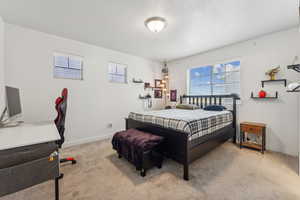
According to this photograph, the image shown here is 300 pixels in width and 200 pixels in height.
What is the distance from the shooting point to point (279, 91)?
2789 mm

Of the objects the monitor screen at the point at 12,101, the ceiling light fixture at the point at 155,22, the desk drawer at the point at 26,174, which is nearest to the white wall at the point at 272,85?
the ceiling light fixture at the point at 155,22

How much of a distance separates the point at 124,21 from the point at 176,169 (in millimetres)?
2911

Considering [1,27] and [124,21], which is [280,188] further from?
[1,27]

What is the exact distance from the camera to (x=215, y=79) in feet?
13.0

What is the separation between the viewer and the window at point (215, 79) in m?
3.54

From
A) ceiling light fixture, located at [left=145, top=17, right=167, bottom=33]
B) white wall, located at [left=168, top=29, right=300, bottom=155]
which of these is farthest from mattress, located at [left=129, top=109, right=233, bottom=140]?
ceiling light fixture, located at [left=145, top=17, right=167, bottom=33]

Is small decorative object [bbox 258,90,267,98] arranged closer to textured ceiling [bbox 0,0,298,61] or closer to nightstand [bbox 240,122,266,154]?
nightstand [bbox 240,122,266,154]

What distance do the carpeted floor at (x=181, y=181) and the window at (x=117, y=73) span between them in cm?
241

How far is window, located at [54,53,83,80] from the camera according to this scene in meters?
3.10

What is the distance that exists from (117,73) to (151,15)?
2311 millimetres

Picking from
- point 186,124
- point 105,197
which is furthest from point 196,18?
point 105,197

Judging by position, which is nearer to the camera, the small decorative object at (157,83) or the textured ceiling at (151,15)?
the textured ceiling at (151,15)

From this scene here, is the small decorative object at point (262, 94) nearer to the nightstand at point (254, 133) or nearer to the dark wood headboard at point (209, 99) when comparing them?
the dark wood headboard at point (209, 99)

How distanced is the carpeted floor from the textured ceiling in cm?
271
